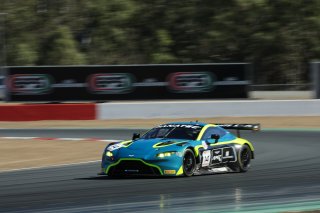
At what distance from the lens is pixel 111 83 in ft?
86.7

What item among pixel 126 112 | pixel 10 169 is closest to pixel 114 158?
pixel 10 169

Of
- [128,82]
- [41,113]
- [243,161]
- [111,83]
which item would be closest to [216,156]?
[243,161]

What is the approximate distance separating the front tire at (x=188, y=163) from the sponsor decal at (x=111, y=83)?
14834 mm

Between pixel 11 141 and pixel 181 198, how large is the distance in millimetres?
11381

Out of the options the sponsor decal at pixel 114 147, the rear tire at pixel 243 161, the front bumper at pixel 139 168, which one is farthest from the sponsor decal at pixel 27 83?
the front bumper at pixel 139 168

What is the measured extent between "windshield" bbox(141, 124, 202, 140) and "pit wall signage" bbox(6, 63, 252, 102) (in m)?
13.8

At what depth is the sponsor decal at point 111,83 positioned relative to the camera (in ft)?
86.4

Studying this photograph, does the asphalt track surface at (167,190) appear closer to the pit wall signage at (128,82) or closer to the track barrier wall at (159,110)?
the track barrier wall at (159,110)

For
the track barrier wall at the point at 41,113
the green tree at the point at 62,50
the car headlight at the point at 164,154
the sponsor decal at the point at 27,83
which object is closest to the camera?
the car headlight at the point at 164,154

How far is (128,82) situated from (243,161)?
13.9 meters

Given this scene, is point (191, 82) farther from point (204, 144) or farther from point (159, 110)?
point (204, 144)

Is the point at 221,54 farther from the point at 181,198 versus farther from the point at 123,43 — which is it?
the point at 181,198

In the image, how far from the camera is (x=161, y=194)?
9.61 m

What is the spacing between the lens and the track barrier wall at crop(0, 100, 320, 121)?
24266 millimetres
